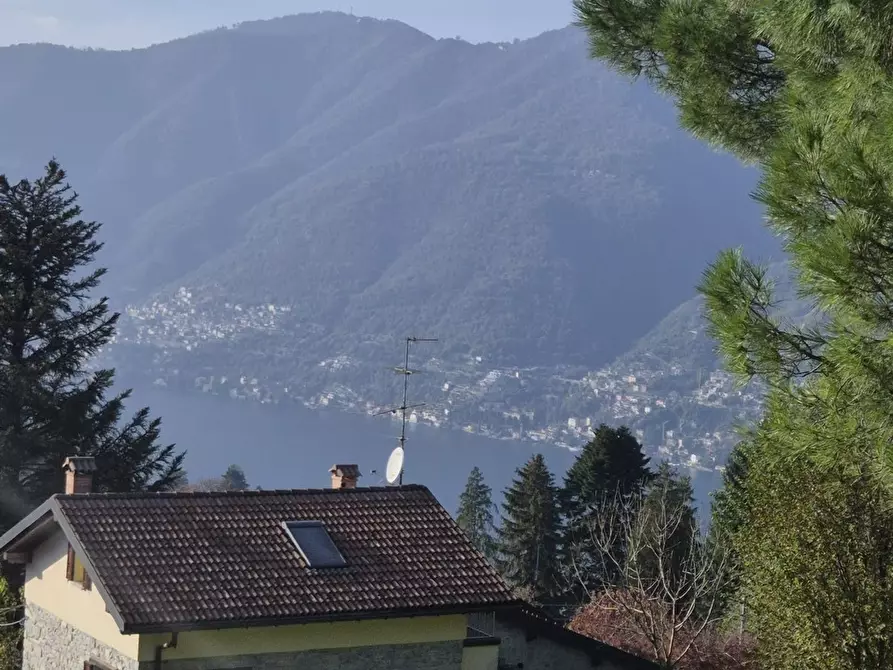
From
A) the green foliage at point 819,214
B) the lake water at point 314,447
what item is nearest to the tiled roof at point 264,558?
the green foliage at point 819,214

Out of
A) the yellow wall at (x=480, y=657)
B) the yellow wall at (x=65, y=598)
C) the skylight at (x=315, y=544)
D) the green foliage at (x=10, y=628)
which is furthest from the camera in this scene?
the green foliage at (x=10, y=628)

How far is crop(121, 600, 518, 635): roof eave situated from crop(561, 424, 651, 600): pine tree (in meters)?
16.9

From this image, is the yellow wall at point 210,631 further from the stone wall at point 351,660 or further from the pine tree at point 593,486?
the pine tree at point 593,486

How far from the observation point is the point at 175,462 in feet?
82.8

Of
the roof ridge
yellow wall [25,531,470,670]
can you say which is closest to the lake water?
the roof ridge

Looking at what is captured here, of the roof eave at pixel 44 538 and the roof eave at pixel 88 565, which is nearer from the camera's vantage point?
the roof eave at pixel 88 565

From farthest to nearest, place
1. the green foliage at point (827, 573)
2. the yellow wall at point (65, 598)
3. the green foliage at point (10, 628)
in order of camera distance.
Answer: the green foliage at point (10, 628), the yellow wall at point (65, 598), the green foliage at point (827, 573)

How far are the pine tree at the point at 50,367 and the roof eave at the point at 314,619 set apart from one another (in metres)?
10.7

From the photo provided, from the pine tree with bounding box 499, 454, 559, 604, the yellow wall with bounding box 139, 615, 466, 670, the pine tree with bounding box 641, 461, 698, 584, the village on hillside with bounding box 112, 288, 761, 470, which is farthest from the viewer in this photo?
the village on hillside with bounding box 112, 288, 761, 470

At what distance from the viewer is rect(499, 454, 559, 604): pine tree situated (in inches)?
1267

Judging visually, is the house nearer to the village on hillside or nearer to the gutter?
the gutter

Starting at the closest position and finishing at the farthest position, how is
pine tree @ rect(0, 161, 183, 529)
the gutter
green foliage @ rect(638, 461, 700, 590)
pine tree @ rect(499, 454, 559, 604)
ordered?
the gutter, pine tree @ rect(0, 161, 183, 529), green foliage @ rect(638, 461, 700, 590), pine tree @ rect(499, 454, 559, 604)

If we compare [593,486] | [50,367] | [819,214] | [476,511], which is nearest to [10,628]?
[50,367]

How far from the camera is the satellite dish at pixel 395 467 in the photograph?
61.3 feet
